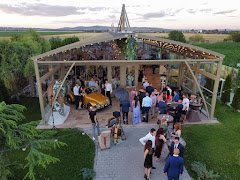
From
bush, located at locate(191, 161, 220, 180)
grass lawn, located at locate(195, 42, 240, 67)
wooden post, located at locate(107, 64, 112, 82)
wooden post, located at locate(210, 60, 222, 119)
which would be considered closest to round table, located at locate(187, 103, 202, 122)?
wooden post, located at locate(210, 60, 222, 119)

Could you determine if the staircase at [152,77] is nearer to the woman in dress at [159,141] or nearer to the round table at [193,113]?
the round table at [193,113]

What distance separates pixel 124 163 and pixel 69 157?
2.11 m

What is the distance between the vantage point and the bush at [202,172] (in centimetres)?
816

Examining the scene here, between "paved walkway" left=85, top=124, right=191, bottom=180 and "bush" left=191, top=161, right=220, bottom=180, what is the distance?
0.34 meters

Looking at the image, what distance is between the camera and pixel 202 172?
8.27 meters

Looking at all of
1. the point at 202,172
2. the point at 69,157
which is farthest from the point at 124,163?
the point at 202,172

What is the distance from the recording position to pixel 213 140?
1081 centimetres

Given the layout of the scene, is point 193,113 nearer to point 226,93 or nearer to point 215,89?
point 215,89

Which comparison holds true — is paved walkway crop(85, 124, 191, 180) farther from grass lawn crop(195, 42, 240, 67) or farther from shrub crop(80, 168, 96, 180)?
grass lawn crop(195, 42, 240, 67)

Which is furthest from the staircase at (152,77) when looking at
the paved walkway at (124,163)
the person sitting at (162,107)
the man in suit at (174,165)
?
the man in suit at (174,165)

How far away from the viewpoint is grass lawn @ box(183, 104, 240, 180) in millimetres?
8927

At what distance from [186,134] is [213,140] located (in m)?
1.16

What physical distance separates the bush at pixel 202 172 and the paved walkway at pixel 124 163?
34 centimetres

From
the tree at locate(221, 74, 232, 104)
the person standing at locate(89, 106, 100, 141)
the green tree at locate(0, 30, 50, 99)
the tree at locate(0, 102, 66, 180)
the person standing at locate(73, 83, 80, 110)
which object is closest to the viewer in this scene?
the tree at locate(0, 102, 66, 180)
